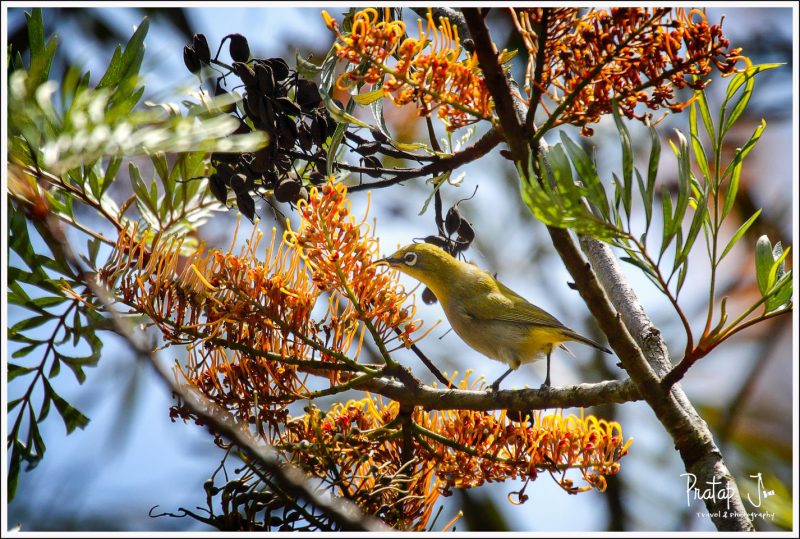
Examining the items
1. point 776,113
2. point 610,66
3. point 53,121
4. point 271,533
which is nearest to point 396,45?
point 610,66

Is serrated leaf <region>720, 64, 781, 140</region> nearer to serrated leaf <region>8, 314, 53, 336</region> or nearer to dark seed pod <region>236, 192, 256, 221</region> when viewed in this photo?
dark seed pod <region>236, 192, 256, 221</region>

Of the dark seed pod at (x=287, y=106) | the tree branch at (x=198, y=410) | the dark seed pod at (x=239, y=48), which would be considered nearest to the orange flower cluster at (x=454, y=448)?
the tree branch at (x=198, y=410)

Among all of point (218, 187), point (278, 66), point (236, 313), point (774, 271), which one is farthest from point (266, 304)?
point (774, 271)

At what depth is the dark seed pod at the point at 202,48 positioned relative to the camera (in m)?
1.36

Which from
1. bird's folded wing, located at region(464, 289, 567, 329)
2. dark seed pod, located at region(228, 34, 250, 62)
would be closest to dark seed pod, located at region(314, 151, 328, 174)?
dark seed pod, located at region(228, 34, 250, 62)

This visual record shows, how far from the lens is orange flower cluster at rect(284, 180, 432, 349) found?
4.28 ft

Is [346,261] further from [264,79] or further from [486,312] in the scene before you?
[486,312]

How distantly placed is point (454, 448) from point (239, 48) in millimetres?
862

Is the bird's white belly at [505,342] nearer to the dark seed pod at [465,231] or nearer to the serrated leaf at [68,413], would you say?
the dark seed pod at [465,231]

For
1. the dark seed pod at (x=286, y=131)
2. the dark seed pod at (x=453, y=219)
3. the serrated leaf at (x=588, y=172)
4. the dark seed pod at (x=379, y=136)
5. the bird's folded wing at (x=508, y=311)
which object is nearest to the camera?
the serrated leaf at (x=588, y=172)

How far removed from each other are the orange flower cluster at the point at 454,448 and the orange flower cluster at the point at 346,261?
0.19 metres

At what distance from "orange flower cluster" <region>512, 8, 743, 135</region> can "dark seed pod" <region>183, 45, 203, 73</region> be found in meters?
0.64

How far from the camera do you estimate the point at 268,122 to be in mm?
1277

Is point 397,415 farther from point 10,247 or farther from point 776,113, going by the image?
point 776,113
